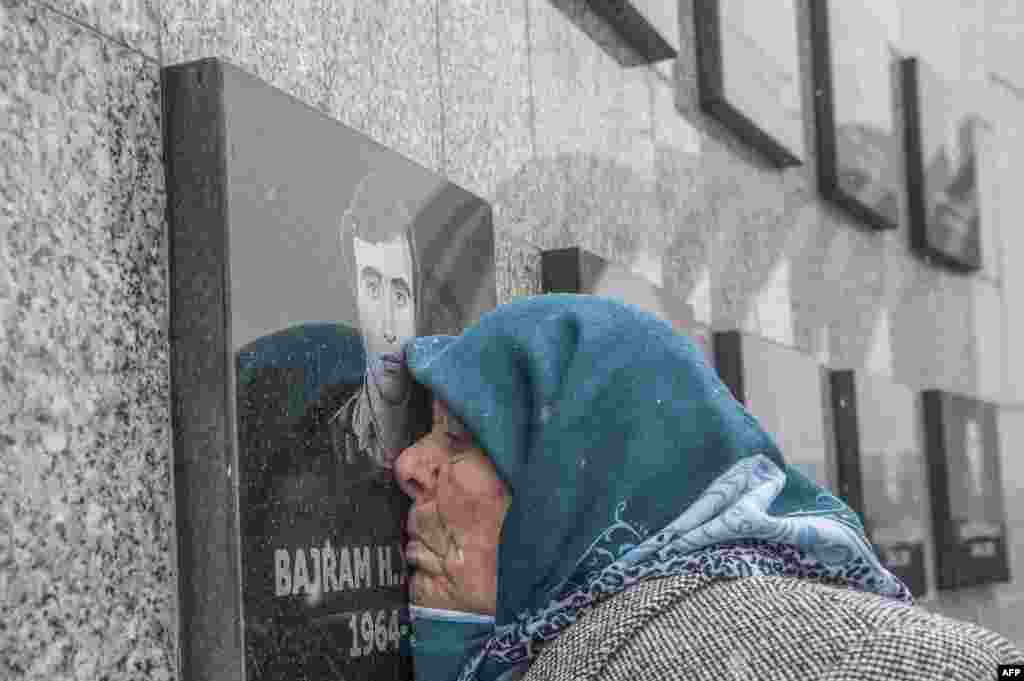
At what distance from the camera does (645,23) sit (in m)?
4.48

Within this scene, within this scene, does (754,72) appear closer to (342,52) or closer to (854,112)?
(854,112)

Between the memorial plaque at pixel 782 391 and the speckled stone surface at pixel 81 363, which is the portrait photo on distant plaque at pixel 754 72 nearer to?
the memorial plaque at pixel 782 391

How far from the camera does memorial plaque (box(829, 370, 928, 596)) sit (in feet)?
21.0

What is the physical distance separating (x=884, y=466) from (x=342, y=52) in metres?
4.67

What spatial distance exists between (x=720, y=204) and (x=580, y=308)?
2.99 metres

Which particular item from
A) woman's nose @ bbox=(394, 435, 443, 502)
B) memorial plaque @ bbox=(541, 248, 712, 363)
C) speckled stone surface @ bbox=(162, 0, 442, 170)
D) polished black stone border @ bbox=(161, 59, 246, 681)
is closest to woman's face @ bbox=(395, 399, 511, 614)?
woman's nose @ bbox=(394, 435, 443, 502)

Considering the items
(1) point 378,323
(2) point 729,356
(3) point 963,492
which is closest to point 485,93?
(1) point 378,323

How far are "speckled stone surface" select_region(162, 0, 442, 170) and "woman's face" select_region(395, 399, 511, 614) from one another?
688 mm

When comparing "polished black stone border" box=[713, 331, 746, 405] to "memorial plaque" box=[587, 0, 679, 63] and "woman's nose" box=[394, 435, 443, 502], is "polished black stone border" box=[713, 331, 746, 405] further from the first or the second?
"woman's nose" box=[394, 435, 443, 502]

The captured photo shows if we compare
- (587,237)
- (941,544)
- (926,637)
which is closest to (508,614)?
(926,637)

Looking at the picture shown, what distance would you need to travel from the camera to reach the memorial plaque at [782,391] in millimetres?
5047

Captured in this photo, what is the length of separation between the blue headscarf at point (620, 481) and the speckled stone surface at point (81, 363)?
0.61 metres

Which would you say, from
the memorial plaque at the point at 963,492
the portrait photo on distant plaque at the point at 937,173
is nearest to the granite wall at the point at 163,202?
the memorial plaque at the point at 963,492

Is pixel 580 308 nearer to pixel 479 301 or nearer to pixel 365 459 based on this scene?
pixel 365 459
